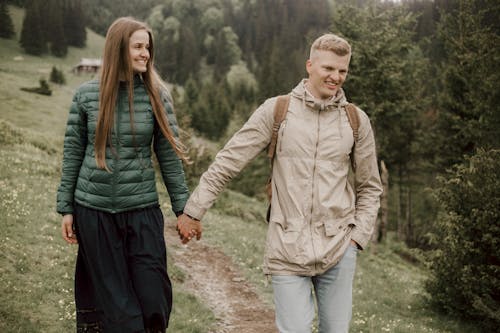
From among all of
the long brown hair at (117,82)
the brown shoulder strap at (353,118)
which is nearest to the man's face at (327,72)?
the brown shoulder strap at (353,118)

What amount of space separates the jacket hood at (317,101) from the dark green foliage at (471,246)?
8.43 meters

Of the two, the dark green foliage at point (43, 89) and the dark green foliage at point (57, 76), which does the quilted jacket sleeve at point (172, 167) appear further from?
the dark green foliage at point (57, 76)

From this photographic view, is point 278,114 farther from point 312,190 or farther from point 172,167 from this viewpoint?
point 172,167

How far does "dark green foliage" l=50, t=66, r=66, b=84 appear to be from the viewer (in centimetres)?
2696

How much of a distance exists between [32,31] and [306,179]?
17.0 metres

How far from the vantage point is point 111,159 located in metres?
4.47

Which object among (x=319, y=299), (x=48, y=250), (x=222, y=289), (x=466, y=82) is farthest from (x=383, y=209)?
(x=319, y=299)

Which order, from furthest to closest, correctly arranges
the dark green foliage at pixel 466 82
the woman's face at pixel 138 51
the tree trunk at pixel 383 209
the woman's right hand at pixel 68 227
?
1. the tree trunk at pixel 383 209
2. the dark green foliage at pixel 466 82
3. the woman's right hand at pixel 68 227
4. the woman's face at pixel 138 51

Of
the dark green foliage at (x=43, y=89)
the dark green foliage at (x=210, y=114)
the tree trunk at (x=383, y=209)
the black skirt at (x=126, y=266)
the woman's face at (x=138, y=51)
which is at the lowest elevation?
the dark green foliage at (x=210, y=114)

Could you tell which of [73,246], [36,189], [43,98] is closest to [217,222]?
[36,189]

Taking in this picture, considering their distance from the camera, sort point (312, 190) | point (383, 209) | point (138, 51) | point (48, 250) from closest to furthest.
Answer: point (312, 190) < point (138, 51) < point (48, 250) < point (383, 209)

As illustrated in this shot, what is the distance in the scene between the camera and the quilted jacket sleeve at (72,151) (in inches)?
179

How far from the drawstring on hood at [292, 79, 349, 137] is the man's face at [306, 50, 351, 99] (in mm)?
60

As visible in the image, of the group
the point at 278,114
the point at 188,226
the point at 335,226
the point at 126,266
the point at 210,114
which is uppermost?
the point at 278,114
